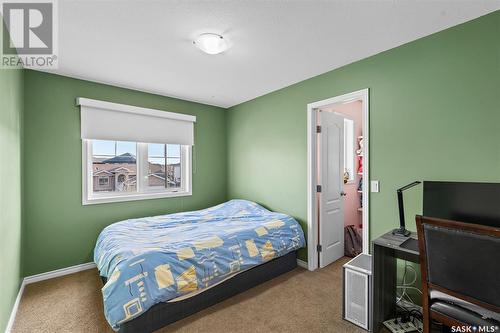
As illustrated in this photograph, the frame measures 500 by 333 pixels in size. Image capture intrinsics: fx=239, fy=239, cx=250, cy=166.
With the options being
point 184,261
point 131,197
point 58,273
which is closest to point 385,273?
point 184,261

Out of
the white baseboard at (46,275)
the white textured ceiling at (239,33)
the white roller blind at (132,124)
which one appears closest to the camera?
the white textured ceiling at (239,33)

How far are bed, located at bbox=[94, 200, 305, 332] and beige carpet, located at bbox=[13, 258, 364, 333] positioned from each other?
0.48 ft

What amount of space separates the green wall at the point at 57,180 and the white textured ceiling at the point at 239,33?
0.28 meters

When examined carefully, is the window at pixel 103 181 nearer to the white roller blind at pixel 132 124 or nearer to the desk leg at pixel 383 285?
the white roller blind at pixel 132 124

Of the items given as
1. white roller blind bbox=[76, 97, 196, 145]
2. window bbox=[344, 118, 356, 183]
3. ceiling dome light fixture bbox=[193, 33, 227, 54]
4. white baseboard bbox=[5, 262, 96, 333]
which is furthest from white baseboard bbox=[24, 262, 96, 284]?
window bbox=[344, 118, 356, 183]

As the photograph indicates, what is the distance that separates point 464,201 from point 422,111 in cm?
87

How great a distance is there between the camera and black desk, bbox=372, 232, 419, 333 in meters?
1.86

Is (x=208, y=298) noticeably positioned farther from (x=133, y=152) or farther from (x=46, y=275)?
(x=133, y=152)

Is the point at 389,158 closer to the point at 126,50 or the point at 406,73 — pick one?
the point at 406,73

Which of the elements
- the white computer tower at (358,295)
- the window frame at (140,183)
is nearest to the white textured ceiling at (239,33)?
the window frame at (140,183)

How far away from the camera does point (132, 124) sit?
11.1 ft

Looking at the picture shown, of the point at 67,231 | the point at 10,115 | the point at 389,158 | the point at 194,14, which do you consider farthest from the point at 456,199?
the point at 67,231

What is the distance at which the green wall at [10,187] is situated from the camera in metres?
1.76

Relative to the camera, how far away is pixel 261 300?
7.85 ft
